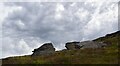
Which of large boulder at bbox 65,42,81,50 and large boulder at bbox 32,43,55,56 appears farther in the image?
large boulder at bbox 65,42,81,50

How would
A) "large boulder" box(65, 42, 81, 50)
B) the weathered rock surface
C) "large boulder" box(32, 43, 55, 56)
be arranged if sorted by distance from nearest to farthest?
the weathered rock surface
"large boulder" box(32, 43, 55, 56)
"large boulder" box(65, 42, 81, 50)

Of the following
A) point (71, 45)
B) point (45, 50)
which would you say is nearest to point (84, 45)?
point (71, 45)

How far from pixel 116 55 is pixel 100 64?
47.3 feet

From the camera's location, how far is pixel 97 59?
254ft

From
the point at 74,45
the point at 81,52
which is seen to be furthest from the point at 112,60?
the point at 74,45

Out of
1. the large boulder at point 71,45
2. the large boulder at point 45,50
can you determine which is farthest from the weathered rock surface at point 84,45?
the large boulder at point 45,50

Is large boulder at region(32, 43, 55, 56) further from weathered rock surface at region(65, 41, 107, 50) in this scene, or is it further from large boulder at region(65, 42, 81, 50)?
weathered rock surface at region(65, 41, 107, 50)

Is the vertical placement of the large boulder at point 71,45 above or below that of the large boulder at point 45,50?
above

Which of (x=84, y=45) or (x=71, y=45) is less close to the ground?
(x=71, y=45)

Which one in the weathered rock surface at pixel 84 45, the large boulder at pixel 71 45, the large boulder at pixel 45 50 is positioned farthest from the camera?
the large boulder at pixel 71 45

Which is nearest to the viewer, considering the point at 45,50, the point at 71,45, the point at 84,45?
the point at 84,45

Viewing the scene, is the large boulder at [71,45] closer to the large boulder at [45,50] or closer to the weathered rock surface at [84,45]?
the weathered rock surface at [84,45]

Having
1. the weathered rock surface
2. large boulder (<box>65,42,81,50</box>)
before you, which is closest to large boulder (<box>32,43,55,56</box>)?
large boulder (<box>65,42,81,50</box>)

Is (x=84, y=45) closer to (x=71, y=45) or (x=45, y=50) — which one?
(x=71, y=45)
